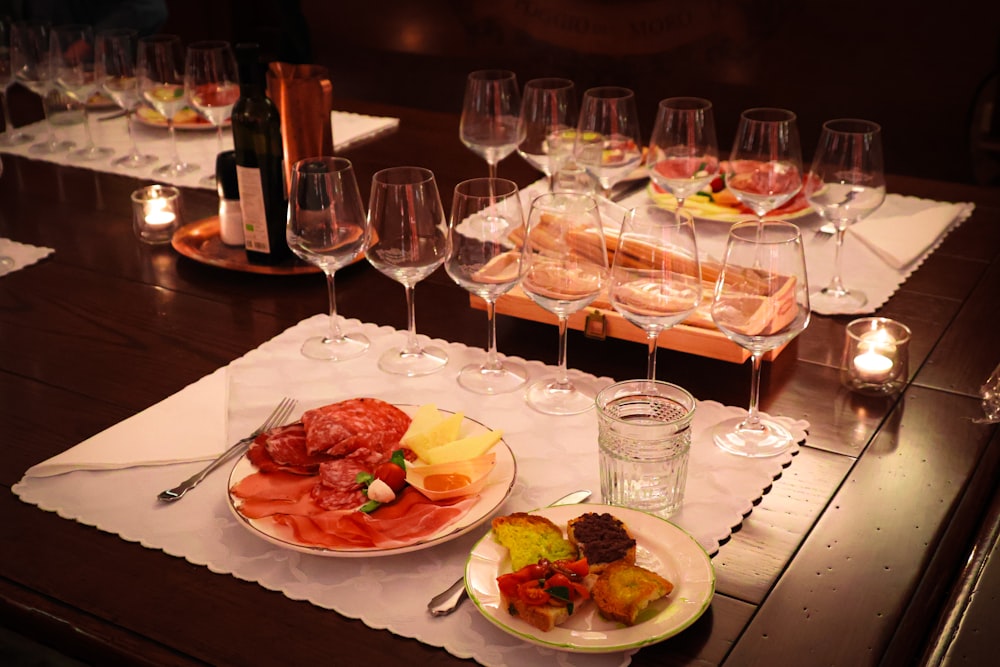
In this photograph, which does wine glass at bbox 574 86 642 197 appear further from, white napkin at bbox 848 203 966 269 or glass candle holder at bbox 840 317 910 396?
glass candle holder at bbox 840 317 910 396

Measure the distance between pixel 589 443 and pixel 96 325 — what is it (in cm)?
→ 82

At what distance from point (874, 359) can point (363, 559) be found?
2.39 feet

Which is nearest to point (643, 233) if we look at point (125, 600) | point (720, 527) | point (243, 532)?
point (720, 527)

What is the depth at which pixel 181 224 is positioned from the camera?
1985 mm

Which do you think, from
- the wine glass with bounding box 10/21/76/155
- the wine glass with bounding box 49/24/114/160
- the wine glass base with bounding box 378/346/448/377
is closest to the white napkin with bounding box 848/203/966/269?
the wine glass base with bounding box 378/346/448/377

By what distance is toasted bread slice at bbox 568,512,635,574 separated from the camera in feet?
3.28

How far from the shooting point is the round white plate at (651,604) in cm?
92

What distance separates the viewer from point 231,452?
1294mm

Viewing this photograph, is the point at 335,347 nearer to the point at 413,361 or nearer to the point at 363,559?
the point at 413,361

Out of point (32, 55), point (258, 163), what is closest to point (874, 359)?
point (258, 163)

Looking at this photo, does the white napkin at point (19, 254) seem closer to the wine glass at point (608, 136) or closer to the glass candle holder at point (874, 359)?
the wine glass at point (608, 136)

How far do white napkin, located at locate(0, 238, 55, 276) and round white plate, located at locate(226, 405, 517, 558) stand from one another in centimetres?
88

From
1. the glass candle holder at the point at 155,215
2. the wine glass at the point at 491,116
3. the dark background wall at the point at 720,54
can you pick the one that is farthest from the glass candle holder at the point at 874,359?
the dark background wall at the point at 720,54

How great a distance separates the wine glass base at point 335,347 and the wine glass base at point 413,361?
5cm
